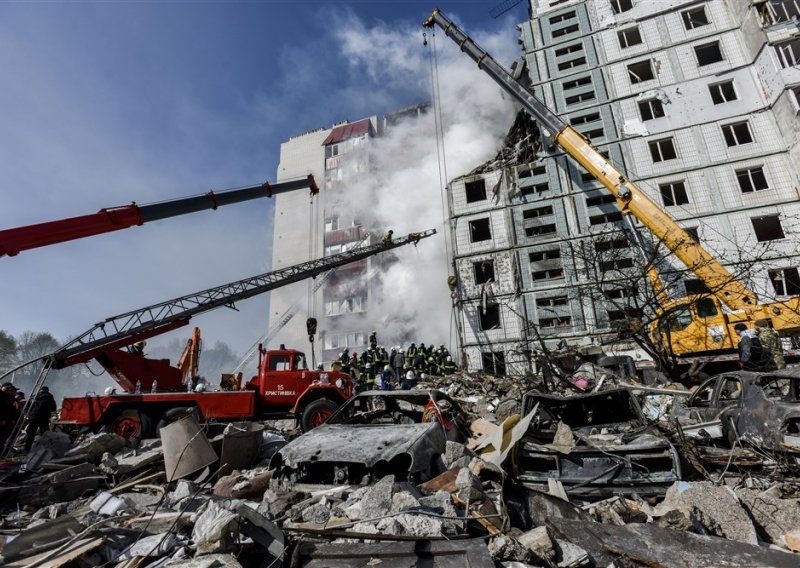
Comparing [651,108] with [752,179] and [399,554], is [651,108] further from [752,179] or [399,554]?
[399,554]

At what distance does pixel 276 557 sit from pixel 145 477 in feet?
14.4

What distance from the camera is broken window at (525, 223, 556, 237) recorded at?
22.4m

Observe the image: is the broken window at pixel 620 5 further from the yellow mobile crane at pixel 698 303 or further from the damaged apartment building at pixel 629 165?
the yellow mobile crane at pixel 698 303

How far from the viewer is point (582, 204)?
21781mm

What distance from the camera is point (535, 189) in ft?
76.5

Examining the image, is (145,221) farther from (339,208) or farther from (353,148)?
(353,148)

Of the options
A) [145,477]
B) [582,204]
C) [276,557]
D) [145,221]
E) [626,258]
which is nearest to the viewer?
[276,557]

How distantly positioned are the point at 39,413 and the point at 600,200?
82.7 feet

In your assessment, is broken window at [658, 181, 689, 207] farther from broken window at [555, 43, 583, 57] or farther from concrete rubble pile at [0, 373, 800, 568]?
concrete rubble pile at [0, 373, 800, 568]

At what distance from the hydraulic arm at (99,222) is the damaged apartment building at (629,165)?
14.2 meters

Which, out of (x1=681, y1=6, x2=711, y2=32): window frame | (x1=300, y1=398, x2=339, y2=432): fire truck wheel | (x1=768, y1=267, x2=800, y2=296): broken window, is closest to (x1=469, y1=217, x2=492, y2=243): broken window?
(x1=768, y1=267, x2=800, y2=296): broken window

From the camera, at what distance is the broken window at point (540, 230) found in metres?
22.4

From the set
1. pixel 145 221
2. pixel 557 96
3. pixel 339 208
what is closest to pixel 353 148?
pixel 339 208

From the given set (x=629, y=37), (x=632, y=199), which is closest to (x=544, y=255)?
(x=632, y=199)
